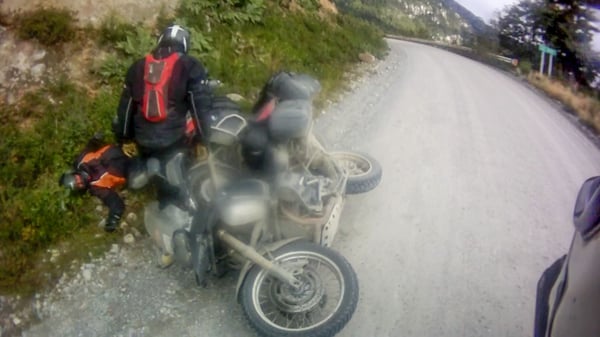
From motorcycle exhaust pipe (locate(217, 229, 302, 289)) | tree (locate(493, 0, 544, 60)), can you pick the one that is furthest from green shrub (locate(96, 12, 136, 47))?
tree (locate(493, 0, 544, 60))

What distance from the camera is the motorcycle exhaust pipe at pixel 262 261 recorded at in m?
3.78

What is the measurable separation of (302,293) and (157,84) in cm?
251

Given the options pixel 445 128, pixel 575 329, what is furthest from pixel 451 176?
pixel 575 329

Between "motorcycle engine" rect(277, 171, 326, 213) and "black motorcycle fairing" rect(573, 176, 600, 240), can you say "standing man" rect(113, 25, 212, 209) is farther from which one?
"black motorcycle fairing" rect(573, 176, 600, 240)

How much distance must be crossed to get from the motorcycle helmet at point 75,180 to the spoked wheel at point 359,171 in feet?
9.34

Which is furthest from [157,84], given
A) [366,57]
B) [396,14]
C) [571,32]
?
[396,14]

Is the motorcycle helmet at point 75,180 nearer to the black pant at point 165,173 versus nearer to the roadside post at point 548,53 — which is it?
the black pant at point 165,173

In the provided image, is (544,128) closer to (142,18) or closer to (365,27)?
(142,18)

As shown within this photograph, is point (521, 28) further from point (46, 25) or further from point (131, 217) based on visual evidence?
point (46, 25)

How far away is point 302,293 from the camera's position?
385 centimetres

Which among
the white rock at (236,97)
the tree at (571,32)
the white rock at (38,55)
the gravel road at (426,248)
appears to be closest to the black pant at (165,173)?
the gravel road at (426,248)

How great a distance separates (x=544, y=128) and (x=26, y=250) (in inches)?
305

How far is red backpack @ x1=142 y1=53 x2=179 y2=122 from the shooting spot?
15.4ft

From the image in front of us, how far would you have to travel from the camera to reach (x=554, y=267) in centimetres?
321
